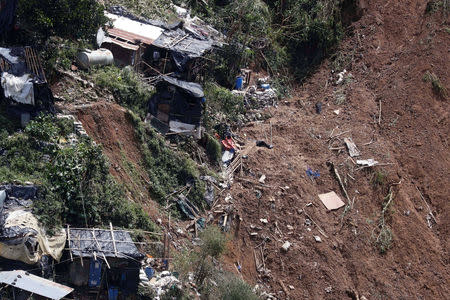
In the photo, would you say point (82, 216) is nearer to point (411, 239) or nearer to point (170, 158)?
point (170, 158)

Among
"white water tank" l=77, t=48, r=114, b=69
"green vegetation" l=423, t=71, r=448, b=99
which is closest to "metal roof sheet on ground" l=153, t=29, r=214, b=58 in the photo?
"white water tank" l=77, t=48, r=114, b=69

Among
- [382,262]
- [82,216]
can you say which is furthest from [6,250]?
[382,262]

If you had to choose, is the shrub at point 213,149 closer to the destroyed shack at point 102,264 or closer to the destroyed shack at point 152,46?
the destroyed shack at point 152,46

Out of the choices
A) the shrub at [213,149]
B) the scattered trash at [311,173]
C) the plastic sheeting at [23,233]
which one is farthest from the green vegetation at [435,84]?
the plastic sheeting at [23,233]

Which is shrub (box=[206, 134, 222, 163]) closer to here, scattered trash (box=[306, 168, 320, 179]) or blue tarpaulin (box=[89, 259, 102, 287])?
scattered trash (box=[306, 168, 320, 179])

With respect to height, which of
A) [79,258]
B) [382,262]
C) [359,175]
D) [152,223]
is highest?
[79,258]

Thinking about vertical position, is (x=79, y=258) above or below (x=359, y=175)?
above
